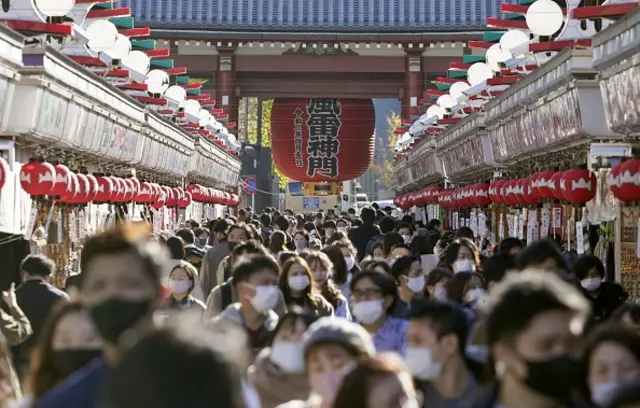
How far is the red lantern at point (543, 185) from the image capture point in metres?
18.3

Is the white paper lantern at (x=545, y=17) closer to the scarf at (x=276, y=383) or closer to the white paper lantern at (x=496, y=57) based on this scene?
the white paper lantern at (x=496, y=57)

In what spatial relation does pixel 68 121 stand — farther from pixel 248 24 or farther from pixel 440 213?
pixel 248 24

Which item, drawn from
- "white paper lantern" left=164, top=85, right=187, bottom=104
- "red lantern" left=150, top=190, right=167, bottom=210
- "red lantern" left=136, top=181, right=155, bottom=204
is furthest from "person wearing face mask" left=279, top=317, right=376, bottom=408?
"white paper lantern" left=164, top=85, right=187, bottom=104

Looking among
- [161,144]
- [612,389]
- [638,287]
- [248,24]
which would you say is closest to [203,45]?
[248,24]

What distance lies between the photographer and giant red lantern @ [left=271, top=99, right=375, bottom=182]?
181 feet

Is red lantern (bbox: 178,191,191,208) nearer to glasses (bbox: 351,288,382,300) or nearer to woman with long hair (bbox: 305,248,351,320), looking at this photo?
woman with long hair (bbox: 305,248,351,320)

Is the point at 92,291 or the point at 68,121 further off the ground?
A: the point at 68,121

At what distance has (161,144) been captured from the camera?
1261 inches

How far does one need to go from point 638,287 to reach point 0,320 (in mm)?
8090

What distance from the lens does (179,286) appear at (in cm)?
1136

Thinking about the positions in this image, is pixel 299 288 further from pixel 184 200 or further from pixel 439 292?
pixel 184 200

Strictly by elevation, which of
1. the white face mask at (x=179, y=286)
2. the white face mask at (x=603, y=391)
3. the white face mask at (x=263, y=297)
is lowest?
the white face mask at (x=603, y=391)

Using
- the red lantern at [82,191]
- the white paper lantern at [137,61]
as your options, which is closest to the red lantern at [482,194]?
the white paper lantern at [137,61]

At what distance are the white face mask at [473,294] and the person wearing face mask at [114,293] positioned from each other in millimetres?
5308
